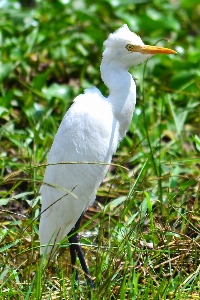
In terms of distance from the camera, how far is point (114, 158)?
4.16m

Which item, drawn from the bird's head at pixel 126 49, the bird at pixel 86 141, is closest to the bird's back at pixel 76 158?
the bird at pixel 86 141

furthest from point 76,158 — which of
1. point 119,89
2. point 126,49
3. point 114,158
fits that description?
point 114,158

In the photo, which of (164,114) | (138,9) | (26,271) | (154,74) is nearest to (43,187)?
(26,271)

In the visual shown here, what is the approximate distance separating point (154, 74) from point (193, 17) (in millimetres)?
1625

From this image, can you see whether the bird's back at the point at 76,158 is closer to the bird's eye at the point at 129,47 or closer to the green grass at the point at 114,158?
the green grass at the point at 114,158

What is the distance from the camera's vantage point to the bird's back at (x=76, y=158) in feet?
9.47

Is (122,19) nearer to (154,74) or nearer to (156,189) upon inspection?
(154,74)

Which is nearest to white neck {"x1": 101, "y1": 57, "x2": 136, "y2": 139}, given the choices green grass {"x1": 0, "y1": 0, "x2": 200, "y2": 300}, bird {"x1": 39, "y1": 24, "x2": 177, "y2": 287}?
bird {"x1": 39, "y1": 24, "x2": 177, "y2": 287}

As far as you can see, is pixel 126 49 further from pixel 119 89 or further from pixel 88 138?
pixel 88 138

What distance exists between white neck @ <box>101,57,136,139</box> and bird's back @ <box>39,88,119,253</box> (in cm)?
4

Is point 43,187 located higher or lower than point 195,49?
higher

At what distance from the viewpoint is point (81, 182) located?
2.94 metres

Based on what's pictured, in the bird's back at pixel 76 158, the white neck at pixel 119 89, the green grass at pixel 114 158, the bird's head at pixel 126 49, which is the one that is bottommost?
the green grass at pixel 114 158

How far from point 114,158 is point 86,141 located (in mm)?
1273
